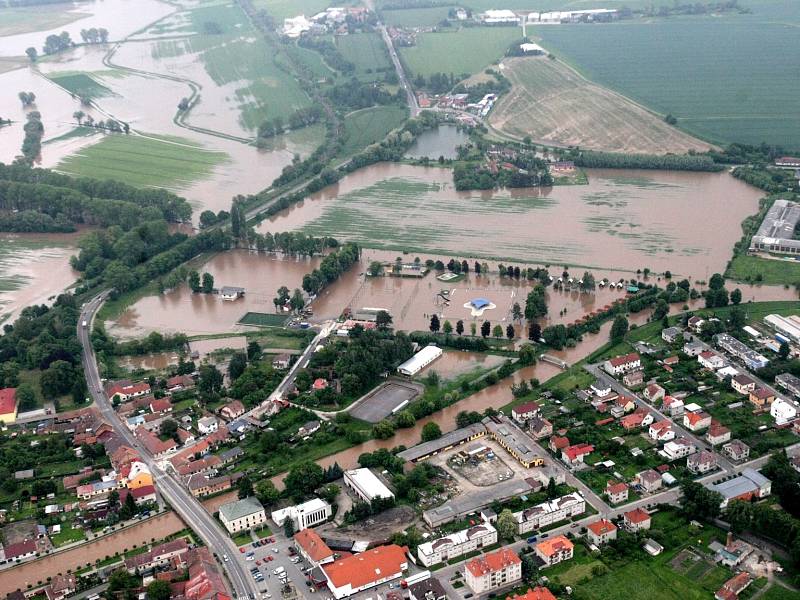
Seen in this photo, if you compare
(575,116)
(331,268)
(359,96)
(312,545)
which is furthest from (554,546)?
(359,96)

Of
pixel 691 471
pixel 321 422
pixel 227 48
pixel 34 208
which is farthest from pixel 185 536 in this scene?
pixel 227 48

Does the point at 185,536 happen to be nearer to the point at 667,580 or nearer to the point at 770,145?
the point at 667,580

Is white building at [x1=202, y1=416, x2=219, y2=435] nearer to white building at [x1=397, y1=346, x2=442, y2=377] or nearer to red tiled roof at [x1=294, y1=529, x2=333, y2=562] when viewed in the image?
white building at [x1=397, y1=346, x2=442, y2=377]

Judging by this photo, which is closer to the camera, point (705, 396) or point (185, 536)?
point (185, 536)

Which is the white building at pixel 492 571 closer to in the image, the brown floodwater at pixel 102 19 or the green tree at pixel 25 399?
the green tree at pixel 25 399

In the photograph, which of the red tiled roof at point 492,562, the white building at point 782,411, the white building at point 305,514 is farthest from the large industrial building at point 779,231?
the white building at point 305,514

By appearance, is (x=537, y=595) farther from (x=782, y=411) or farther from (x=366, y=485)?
(x=782, y=411)

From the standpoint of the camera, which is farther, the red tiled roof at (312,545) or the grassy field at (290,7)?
the grassy field at (290,7)
